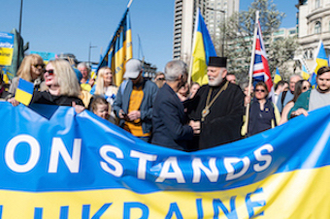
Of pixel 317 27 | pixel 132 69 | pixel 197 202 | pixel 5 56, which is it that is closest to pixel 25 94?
pixel 197 202

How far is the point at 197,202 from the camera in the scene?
281 centimetres

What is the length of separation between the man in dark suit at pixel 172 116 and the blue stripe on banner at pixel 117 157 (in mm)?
407

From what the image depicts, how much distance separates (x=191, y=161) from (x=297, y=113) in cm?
118

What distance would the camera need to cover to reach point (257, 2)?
104 ft

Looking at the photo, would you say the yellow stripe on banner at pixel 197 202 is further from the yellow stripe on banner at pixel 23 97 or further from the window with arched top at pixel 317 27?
the window with arched top at pixel 317 27

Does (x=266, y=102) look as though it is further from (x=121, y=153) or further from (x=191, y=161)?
(x=121, y=153)

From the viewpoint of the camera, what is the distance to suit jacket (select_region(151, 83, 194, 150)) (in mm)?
3221

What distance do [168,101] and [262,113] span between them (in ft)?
9.37

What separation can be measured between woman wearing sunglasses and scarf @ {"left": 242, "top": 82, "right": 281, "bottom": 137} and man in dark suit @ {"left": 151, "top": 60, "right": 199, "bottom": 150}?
7.94ft

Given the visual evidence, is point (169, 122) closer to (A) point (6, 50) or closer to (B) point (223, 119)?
(B) point (223, 119)

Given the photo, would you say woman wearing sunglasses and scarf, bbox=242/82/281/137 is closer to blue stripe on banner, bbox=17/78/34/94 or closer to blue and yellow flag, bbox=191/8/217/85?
blue and yellow flag, bbox=191/8/217/85

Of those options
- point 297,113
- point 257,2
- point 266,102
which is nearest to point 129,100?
point 297,113

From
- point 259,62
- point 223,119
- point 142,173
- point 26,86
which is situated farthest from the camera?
point 259,62

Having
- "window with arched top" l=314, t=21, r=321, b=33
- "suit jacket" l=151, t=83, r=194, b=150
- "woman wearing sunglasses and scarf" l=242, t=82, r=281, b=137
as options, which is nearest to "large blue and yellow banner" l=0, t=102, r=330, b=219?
"suit jacket" l=151, t=83, r=194, b=150
